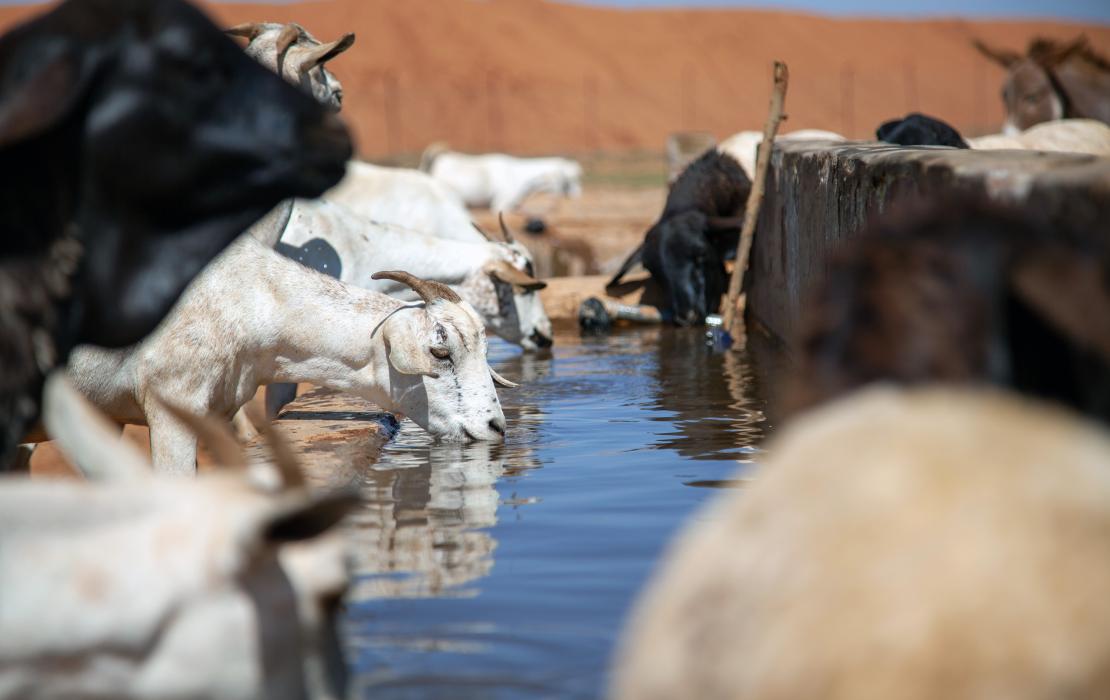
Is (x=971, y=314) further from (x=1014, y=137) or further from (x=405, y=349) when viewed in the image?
(x=1014, y=137)

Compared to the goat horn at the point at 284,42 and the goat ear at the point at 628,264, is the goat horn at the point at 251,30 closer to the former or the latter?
the goat horn at the point at 284,42

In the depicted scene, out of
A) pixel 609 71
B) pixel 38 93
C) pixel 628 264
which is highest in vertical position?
pixel 609 71

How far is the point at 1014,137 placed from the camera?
11.8m

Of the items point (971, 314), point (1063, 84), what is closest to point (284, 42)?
point (971, 314)

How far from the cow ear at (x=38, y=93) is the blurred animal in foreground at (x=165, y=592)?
99 cm

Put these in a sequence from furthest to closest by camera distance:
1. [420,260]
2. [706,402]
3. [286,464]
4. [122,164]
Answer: [420,260] → [706,402] → [122,164] → [286,464]

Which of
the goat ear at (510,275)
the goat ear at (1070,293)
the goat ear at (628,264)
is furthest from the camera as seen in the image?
the goat ear at (628,264)

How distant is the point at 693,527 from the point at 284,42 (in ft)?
20.3

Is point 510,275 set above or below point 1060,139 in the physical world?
below

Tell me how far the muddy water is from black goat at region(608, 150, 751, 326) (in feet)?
13.4

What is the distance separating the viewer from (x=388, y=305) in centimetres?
690

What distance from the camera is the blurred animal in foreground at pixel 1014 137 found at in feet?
34.9

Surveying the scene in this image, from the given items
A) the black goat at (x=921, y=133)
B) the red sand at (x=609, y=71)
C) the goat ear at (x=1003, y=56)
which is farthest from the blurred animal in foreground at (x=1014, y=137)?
the red sand at (x=609, y=71)

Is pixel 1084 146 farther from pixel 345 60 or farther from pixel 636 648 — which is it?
pixel 345 60
